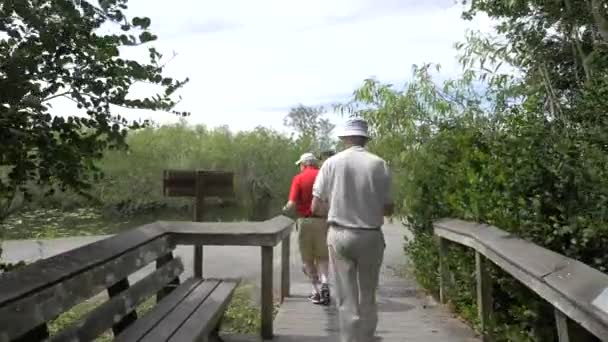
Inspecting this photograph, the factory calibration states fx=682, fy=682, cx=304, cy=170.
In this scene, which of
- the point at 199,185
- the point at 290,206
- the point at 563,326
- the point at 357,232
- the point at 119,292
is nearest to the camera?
the point at 563,326

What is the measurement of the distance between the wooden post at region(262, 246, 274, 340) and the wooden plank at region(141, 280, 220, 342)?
0.38 m

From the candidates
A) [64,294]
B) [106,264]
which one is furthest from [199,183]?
[64,294]

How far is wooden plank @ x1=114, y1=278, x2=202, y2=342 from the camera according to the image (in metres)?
3.58

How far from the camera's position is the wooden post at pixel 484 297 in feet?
16.3

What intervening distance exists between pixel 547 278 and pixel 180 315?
2165 millimetres

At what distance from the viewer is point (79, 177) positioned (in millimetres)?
3914

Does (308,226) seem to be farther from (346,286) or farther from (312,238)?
(346,286)

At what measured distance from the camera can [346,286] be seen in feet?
15.6

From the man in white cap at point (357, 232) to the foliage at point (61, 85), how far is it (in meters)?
1.48

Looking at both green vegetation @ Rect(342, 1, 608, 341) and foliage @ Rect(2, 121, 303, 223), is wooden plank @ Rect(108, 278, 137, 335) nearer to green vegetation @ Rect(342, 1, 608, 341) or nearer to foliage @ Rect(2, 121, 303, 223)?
green vegetation @ Rect(342, 1, 608, 341)

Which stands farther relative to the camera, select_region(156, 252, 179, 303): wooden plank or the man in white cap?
select_region(156, 252, 179, 303): wooden plank

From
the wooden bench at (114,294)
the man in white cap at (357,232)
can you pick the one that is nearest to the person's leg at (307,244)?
the wooden bench at (114,294)

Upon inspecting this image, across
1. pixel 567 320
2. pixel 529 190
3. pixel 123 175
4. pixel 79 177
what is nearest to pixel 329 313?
pixel 529 190

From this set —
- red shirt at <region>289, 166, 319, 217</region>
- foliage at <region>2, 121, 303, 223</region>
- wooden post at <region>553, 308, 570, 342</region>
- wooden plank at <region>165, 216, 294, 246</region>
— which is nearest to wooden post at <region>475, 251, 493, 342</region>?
wooden plank at <region>165, 216, 294, 246</region>
